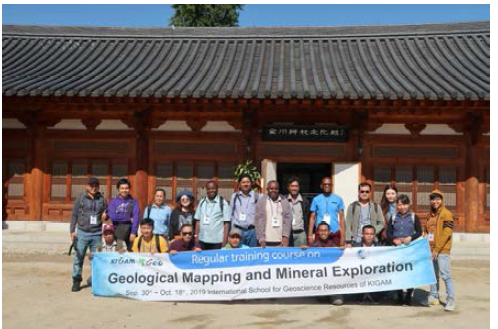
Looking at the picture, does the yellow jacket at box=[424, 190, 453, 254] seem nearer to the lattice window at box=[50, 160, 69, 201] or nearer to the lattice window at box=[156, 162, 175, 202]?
the lattice window at box=[156, 162, 175, 202]

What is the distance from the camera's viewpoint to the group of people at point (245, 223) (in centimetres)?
633

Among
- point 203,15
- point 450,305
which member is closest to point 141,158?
point 450,305

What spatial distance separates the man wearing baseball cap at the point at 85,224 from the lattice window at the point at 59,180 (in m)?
4.60

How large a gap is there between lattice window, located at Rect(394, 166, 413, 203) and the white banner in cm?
461

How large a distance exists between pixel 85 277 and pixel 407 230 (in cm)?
534

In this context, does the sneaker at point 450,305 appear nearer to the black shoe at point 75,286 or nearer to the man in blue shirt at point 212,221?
the man in blue shirt at point 212,221

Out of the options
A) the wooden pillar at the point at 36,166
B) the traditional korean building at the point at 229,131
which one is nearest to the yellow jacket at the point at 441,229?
the traditional korean building at the point at 229,131

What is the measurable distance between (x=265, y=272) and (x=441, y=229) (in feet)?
7.97

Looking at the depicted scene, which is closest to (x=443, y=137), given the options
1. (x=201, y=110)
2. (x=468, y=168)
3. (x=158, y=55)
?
(x=468, y=168)

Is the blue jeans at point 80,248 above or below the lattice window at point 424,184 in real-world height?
below

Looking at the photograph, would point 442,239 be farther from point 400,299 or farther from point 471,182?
point 471,182

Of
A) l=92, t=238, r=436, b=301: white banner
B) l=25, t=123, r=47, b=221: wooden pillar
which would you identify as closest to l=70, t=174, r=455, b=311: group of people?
l=92, t=238, r=436, b=301: white banner

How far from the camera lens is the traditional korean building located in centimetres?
984

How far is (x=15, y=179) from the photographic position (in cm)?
1115
